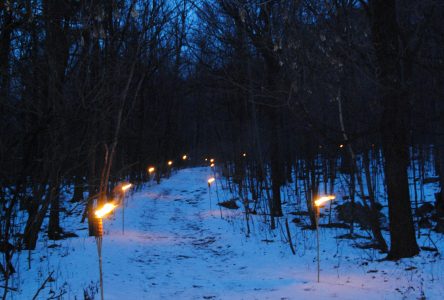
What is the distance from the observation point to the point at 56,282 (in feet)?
26.5

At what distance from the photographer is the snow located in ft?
24.8

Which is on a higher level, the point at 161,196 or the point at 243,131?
the point at 243,131

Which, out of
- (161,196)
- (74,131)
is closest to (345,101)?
(74,131)

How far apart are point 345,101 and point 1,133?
8.49m

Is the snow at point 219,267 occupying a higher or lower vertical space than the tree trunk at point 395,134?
lower

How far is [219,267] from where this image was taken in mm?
10055

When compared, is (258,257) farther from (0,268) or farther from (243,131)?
(243,131)

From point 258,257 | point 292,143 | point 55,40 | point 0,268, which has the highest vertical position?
point 55,40

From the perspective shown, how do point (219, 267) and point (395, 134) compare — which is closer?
point (395, 134)

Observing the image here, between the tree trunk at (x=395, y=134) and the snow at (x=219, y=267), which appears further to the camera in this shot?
the tree trunk at (x=395, y=134)

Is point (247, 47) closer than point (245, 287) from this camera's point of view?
No

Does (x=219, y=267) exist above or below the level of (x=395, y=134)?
below

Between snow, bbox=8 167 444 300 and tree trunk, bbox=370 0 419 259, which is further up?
tree trunk, bbox=370 0 419 259

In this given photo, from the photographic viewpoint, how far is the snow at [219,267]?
757 cm
